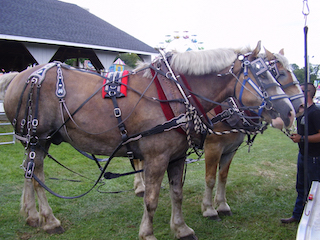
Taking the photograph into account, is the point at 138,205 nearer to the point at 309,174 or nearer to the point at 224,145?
the point at 224,145

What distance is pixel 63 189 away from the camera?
15.0ft

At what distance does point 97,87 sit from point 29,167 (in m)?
1.23

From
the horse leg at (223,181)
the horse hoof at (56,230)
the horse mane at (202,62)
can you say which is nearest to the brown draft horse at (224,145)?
the horse leg at (223,181)

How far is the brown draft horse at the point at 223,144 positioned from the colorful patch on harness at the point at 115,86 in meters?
1.41

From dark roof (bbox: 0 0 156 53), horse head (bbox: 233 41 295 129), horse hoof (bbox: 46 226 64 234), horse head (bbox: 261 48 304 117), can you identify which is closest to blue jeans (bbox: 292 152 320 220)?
horse head (bbox: 261 48 304 117)

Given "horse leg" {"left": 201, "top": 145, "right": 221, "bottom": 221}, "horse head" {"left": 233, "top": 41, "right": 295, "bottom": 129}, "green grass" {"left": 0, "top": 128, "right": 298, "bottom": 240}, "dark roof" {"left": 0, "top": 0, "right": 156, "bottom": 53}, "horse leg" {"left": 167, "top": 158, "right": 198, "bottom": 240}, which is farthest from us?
"dark roof" {"left": 0, "top": 0, "right": 156, "bottom": 53}

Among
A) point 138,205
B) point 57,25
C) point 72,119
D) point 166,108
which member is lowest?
point 138,205

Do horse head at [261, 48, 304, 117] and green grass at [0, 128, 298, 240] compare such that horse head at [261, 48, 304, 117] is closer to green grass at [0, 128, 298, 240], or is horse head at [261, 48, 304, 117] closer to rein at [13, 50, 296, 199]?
rein at [13, 50, 296, 199]

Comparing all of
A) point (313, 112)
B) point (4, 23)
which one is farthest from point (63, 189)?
point (4, 23)

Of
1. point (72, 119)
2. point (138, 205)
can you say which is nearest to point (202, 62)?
point (72, 119)

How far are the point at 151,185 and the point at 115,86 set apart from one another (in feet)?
3.53

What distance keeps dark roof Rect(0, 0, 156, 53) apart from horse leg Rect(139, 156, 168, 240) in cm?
744

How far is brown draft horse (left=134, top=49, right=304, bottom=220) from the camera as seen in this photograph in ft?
8.87

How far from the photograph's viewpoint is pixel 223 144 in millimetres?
3615
